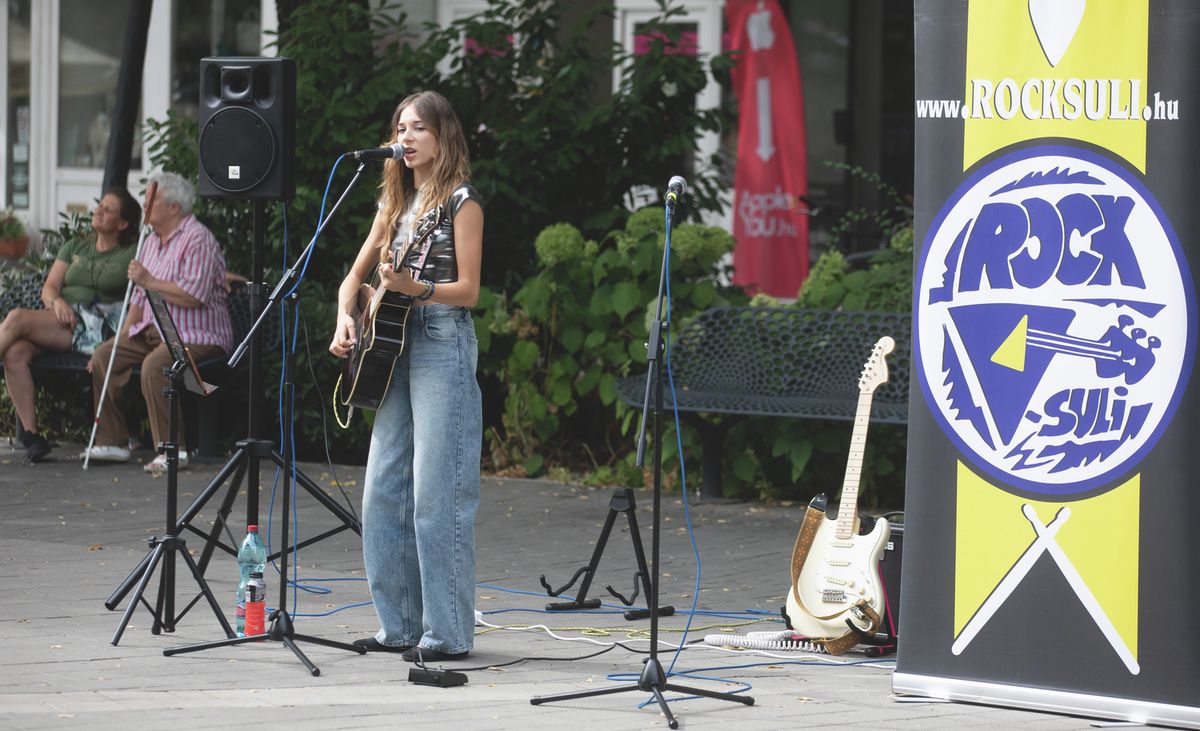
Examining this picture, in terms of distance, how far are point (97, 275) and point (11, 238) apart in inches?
189

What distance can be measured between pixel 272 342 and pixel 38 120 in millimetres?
6949

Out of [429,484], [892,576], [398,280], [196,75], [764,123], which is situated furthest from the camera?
[196,75]

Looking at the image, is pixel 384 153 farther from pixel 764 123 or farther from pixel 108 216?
pixel 764 123

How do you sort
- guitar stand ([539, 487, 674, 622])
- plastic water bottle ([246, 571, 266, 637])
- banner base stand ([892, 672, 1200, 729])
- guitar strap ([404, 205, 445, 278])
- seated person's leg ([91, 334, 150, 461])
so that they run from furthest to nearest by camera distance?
seated person's leg ([91, 334, 150, 461]), guitar stand ([539, 487, 674, 622]), plastic water bottle ([246, 571, 266, 637]), guitar strap ([404, 205, 445, 278]), banner base stand ([892, 672, 1200, 729])

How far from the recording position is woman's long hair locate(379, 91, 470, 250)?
593 cm

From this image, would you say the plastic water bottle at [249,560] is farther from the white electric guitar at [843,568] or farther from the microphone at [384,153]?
the white electric guitar at [843,568]

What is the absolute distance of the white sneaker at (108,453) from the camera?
10602mm

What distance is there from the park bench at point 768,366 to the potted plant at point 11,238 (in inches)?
296

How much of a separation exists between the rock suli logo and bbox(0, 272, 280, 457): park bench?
19.4 feet

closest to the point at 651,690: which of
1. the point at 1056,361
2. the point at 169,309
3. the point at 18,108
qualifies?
the point at 1056,361

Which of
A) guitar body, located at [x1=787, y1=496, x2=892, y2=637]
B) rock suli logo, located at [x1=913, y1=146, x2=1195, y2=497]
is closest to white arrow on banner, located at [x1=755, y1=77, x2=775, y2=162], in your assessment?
guitar body, located at [x1=787, y1=496, x2=892, y2=637]

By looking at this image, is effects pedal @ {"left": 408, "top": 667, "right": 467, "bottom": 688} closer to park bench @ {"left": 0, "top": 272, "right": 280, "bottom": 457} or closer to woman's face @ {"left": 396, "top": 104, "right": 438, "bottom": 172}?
woman's face @ {"left": 396, "top": 104, "right": 438, "bottom": 172}

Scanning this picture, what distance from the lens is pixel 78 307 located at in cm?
1095

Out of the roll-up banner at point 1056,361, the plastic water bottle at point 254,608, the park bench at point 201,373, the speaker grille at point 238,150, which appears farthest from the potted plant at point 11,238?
the roll-up banner at point 1056,361
